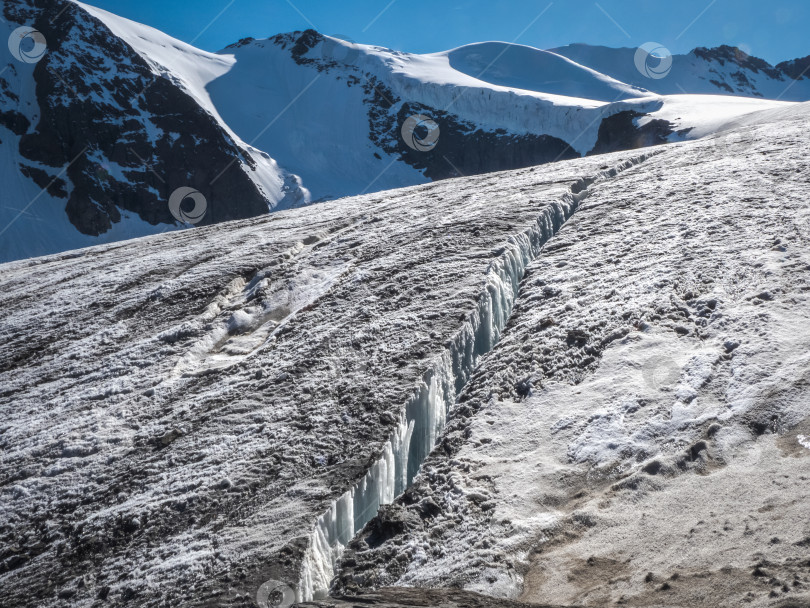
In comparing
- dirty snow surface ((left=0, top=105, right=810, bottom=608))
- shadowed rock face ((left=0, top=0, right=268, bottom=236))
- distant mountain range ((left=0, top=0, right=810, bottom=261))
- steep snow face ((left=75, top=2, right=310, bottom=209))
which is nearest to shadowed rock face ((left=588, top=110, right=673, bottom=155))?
distant mountain range ((left=0, top=0, right=810, bottom=261))

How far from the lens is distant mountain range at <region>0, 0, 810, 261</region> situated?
89.1 metres

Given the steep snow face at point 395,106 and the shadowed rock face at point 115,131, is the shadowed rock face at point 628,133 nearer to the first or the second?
the steep snow face at point 395,106

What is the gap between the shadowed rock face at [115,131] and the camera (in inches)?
3701

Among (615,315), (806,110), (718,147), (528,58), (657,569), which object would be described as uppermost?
(528,58)

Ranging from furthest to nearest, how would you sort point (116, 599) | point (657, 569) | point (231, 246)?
point (231, 246), point (116, 599), point (657, 569)

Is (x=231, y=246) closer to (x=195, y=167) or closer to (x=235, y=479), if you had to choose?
(x=235, y=479)

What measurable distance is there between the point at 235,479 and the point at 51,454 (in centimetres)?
245

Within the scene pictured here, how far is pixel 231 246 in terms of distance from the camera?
41.9 ft

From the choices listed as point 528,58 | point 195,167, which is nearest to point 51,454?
point 195,167

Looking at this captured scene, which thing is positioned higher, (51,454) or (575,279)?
(575,279)
